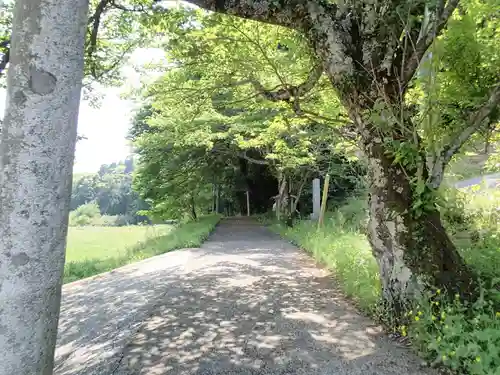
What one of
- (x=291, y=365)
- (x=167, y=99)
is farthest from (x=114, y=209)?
(x=291, y=365)

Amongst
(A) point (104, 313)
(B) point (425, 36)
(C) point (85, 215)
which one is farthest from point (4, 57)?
(C) point (85, 215)

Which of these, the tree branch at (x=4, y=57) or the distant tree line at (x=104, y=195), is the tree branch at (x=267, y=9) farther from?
the distant tree line at (x=104, y=195)

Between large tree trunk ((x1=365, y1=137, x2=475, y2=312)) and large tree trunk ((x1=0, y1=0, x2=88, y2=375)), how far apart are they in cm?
306

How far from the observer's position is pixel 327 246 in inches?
309

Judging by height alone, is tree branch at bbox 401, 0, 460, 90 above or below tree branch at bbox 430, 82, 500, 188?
above

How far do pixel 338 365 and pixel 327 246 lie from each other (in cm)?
488

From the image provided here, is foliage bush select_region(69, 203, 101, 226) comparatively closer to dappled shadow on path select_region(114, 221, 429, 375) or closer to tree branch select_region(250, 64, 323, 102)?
dappled shadow on path select_region(114, 221, 429, 375)

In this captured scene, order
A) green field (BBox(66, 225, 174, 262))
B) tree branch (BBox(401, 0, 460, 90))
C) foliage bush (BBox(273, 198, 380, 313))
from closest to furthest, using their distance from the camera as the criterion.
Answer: tree branch (BBox(401, 0, 460, 90)), foliage bush (BBox(273, 198, 380, 313)), green field (BBox(66, 225, 174, 262))

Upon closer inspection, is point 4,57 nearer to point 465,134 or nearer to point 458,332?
point 465,134

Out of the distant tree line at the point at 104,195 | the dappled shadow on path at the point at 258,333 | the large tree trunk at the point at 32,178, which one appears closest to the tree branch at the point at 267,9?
the large tree trunk at the point at 32,178

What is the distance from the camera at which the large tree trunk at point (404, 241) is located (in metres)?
3.54

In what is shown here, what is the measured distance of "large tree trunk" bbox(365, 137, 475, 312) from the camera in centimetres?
354

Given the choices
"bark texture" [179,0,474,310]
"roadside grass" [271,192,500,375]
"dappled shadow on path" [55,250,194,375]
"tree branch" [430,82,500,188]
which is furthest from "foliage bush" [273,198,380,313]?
"dappled shadow on path" [55,250,194,375]

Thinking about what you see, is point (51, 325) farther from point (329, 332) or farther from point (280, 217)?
point (280, 217)
